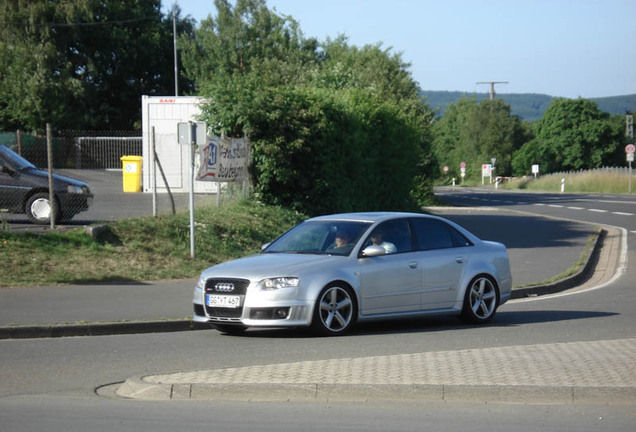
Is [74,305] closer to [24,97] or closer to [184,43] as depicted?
[24,97]

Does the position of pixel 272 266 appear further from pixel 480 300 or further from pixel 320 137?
pixel 320 137

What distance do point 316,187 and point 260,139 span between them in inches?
80.3

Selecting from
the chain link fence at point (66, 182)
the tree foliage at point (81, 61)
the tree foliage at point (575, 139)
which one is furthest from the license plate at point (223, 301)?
the tree foliage at point (575, 139)

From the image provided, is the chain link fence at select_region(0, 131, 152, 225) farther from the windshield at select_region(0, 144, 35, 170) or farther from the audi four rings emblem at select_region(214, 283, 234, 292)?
the audi four rings emblem at select_region(214, 283, 234, 292)

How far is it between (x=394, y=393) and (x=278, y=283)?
135 inches

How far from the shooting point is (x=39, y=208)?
1958 centimetres

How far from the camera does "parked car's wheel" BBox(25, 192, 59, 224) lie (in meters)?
19.5

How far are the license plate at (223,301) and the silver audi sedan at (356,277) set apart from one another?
1 cm

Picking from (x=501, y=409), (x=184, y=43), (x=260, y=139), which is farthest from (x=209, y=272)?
(x=184, y=43)

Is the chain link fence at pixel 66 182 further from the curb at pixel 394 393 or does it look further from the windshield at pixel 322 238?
the curb at pixel 394 393

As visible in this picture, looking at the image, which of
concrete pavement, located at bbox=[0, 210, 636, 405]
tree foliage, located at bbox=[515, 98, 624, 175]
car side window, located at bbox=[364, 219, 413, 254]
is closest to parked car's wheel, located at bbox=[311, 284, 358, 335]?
car side window, located at bbox=[364, 219, 413, 254]

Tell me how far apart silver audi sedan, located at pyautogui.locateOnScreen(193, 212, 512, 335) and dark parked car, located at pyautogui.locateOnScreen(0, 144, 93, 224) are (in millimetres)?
8791

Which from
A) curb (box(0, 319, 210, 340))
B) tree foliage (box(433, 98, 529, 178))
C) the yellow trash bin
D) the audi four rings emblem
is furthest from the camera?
tree foliage (box(433, 98, 529, 178))

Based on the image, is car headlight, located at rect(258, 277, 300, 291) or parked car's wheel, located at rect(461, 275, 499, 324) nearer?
car headlight, located at rect(258, 277, 300, 291)
